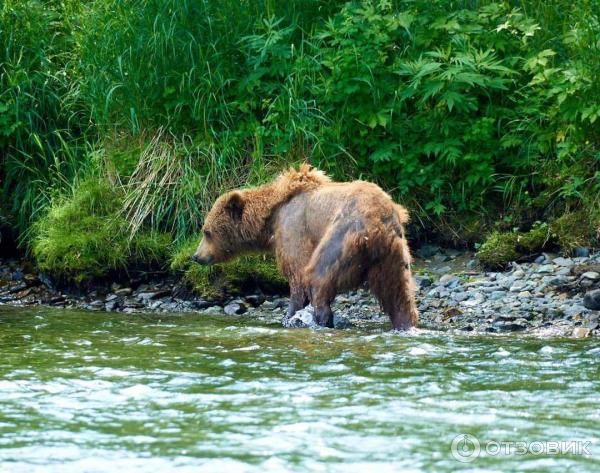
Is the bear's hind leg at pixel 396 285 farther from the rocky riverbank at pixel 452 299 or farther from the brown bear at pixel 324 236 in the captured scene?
the rocky riverbank at pixel 452 299

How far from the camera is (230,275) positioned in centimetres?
1048

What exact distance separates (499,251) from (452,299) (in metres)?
1.06

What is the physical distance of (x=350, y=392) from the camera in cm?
611

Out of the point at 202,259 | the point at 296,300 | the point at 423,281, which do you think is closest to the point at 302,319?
the point at 296,300

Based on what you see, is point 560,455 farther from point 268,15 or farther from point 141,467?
point 268,15

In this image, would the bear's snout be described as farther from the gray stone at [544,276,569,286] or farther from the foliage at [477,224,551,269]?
the gray stone at [544,276,569,286]

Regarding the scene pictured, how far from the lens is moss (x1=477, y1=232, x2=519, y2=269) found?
10.3m

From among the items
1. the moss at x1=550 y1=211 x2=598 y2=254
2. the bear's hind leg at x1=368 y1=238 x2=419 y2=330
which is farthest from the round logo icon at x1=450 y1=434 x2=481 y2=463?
the moss at x1=550 y1=211 x2=598 y2=254

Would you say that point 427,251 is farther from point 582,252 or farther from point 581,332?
point 581,332

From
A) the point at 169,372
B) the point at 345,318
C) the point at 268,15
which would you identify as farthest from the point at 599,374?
the point at 268,15

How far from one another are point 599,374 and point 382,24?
18.4ft

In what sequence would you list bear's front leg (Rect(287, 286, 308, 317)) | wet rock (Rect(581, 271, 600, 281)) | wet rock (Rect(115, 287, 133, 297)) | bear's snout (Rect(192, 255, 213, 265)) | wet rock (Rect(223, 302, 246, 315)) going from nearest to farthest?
1. bear's front leg (Rect(287, 286, 308, 317))
2. wet rock (Rect(581, 271, 600, 281))
3. bear's snout (Rect(192, 255, 213, 265))
4. wet rock (Rect(223, 302, 246, 315))
5. wet rock (Rect(115, 287, 133, 297))

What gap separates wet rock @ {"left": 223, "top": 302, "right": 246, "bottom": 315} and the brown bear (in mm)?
618

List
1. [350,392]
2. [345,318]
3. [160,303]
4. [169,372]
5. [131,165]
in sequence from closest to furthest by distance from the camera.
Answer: [350,392], [169,372], [345,318], [160,303], [131,165]
